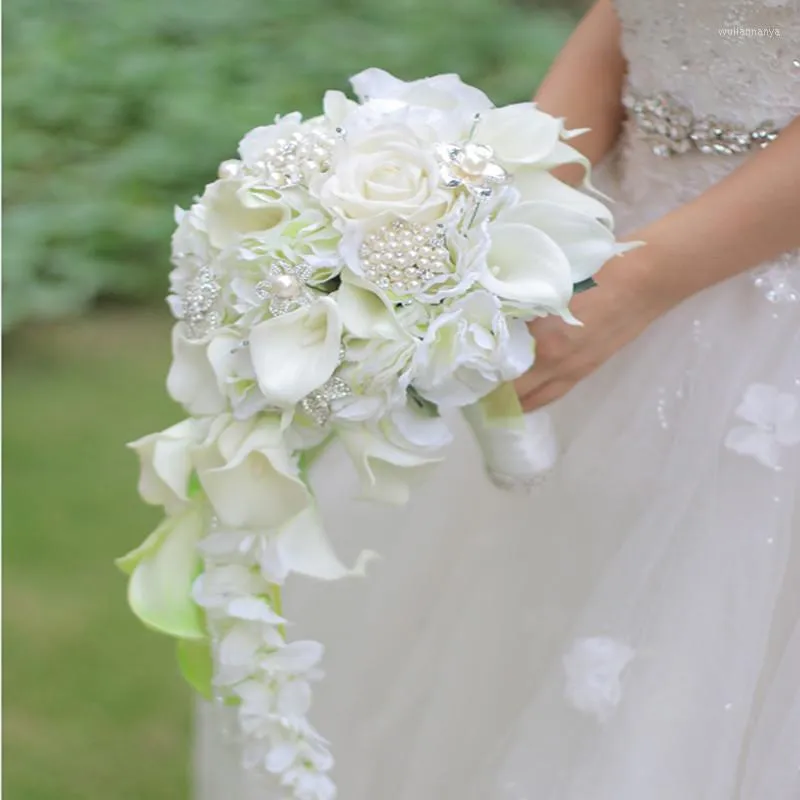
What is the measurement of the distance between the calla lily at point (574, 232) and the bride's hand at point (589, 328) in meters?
0.07

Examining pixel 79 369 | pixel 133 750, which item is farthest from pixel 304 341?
pixel 79 369

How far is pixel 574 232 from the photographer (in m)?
0.89

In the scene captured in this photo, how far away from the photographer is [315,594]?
1265 millimetres

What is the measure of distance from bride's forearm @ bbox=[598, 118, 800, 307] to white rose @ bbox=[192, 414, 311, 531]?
0.30 meters

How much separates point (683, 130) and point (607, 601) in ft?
1.41

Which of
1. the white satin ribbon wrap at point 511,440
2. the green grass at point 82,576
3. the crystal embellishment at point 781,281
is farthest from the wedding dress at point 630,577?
the green grass at point 82,576

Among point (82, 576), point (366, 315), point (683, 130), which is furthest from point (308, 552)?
point (82, 576)

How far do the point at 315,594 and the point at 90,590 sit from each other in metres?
1.06

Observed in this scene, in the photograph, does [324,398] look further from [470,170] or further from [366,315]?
[470,170]

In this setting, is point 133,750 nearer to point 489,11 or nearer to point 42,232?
point 42,232

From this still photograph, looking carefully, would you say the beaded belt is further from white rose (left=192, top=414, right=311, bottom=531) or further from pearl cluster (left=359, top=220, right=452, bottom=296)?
white rose (left=192, top=414, right=311, bottom=531)

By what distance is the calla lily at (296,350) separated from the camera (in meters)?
0.82

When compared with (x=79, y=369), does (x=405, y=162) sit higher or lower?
higher

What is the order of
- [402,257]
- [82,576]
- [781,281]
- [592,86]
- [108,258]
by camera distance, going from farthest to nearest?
1. [108,258]
2. [82,576]
3. [592,86]
4. [781,281]
5. [402,257]
